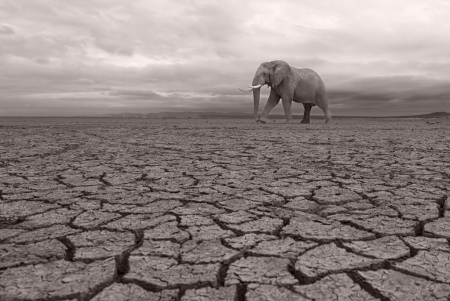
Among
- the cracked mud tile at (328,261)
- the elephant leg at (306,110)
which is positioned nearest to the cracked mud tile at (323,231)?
the cracked mud tile at (328,261)

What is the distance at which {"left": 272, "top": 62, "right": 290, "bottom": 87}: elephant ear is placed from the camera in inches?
367

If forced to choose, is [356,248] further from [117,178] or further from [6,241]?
[117,178]

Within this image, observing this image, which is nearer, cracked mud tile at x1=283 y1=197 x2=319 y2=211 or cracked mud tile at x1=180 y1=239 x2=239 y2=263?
cracked mud tile at x1=180 y1=239 x2=239 y2=263

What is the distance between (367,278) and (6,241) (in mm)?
1226

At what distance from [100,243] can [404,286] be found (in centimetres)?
98

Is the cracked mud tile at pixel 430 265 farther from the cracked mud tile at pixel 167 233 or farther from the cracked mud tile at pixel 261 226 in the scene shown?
the cracked mud tile at pixel 167 233

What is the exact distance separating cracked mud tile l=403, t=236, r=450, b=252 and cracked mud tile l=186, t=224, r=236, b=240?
0.65 m

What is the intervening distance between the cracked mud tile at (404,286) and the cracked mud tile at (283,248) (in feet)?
0.74

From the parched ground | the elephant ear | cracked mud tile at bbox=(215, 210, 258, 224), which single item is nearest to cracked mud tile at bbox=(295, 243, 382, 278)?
the parched ground

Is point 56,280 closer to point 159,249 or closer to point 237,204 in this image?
point 159,249

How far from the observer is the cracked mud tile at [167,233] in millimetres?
1345

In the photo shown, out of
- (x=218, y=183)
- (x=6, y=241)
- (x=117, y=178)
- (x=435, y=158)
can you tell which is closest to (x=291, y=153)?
(x=435, y=158)

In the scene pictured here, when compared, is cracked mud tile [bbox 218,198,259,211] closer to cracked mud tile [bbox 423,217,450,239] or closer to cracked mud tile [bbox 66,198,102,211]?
cracked mud tile [bbox 66,198,102,211]

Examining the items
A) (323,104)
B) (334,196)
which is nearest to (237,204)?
(334,196)
